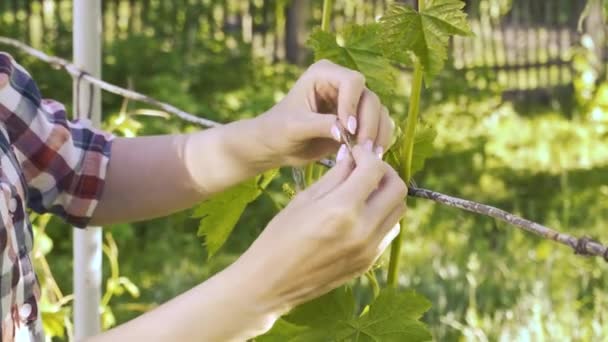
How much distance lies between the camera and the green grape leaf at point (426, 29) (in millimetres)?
1029

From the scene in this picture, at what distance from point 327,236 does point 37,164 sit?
0.59 m

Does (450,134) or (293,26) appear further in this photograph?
(293,26)

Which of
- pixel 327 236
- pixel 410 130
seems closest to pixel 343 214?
pixel 327 236

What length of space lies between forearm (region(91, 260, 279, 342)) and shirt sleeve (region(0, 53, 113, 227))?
1.52ft

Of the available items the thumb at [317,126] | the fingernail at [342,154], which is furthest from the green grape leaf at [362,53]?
the fingernail at [342,154]

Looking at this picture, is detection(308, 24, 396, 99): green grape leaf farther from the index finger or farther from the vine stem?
the index finger

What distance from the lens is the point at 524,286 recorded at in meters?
3.22

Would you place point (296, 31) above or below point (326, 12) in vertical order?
below

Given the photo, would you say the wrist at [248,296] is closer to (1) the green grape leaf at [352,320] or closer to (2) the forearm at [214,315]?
(2) the forearm at [214,315]

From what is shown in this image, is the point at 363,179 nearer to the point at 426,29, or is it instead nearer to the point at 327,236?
the point at 327,236

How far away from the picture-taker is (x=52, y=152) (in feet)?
4.47

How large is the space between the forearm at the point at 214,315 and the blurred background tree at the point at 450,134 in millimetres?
265

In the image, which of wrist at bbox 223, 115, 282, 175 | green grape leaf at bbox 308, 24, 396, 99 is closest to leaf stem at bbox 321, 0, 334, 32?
green grape leaf at bbox 308, 24, 396, 99

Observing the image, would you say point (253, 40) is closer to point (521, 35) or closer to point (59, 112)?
point (521, 35)
